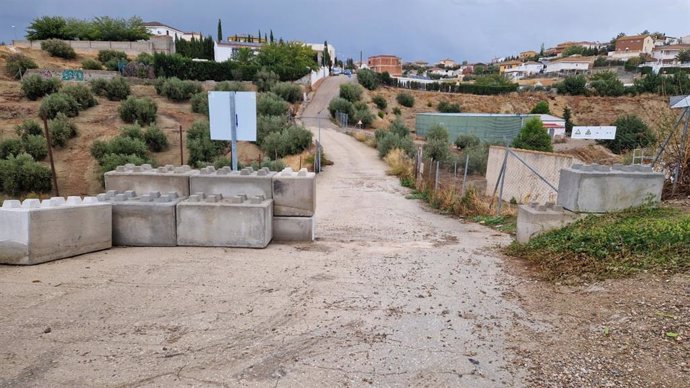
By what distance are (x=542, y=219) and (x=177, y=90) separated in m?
45.8

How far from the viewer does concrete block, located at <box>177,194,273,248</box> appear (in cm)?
639

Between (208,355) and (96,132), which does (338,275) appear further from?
(96,132)

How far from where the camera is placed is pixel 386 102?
69812 millimetres

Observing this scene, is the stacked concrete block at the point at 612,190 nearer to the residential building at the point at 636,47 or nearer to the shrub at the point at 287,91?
the shrub at the point at 287,91

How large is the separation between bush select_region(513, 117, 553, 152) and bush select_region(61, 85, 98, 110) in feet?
121

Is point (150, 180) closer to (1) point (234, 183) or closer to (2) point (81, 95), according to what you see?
(1) point (234, 183)

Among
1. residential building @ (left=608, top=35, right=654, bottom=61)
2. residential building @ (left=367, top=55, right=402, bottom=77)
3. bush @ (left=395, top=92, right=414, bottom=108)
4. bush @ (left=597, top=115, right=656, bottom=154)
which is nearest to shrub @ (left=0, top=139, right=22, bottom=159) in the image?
bush @ (left=597, top=115, right=656, bottom=154)

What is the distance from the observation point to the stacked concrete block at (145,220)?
641 centimetres

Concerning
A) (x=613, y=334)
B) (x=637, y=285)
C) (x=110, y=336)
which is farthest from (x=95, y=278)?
(x=637, y=285)

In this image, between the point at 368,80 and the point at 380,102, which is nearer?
the point at 380,102

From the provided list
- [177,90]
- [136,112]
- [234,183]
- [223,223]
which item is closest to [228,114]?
[234,183]

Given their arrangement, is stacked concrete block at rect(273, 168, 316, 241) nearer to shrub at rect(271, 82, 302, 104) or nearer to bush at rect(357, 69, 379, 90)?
shrub at rect(271, 82, 302, 104)

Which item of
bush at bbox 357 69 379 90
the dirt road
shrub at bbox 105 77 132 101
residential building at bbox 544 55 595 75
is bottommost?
the dirt road

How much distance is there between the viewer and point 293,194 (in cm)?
689
